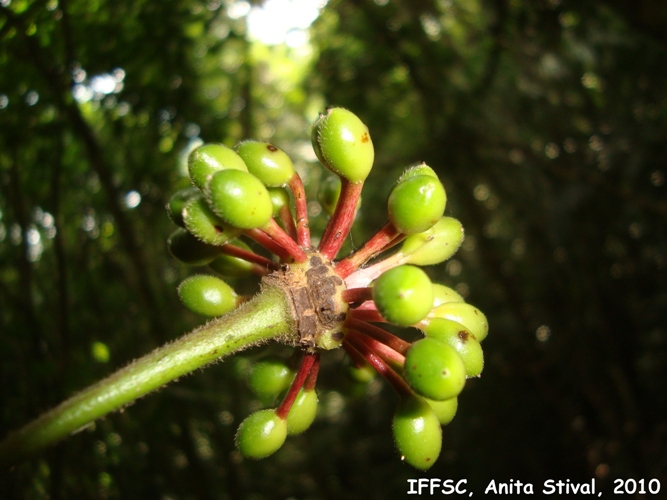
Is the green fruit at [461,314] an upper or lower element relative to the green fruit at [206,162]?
lower

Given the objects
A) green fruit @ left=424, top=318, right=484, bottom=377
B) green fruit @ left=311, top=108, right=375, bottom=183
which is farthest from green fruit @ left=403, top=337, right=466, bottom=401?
green fruit @ left=311, top=108, right=375, bottom=183

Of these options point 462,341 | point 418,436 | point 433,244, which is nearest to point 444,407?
point 418,436

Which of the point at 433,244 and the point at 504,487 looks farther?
the point at 504,487

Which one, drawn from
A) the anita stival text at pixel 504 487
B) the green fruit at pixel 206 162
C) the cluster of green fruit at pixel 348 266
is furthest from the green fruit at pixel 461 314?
the anita stival text at pixel 504 487

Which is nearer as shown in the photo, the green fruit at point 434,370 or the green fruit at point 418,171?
the green fruit at point 434,370

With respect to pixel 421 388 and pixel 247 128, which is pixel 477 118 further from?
pixel 421 388

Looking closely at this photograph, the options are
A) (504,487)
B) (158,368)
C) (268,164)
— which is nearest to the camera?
(158,368)

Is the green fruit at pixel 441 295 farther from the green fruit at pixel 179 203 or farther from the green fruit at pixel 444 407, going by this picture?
the green fruit at pixel 179 203

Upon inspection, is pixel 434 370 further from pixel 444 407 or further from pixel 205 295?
pixel 205 295
